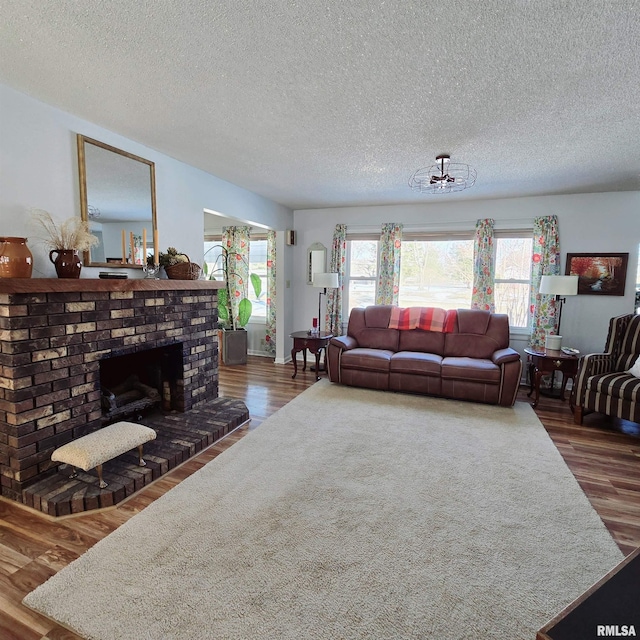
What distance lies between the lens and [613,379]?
134 inches

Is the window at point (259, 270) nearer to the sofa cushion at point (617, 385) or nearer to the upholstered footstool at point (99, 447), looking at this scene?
the upholstered footstool at point (99, 447)

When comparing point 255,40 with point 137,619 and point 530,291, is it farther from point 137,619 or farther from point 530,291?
point 530,291

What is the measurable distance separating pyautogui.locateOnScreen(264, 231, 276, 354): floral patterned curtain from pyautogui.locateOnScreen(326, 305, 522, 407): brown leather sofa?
165 cm

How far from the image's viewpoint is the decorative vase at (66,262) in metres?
2.35

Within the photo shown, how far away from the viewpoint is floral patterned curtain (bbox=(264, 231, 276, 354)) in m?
5.96

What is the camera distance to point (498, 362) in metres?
3.95

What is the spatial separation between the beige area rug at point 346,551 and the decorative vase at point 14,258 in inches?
63.9

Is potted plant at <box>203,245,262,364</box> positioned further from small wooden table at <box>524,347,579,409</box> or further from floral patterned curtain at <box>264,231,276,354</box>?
small wooden table at <box>524,347,579,409</box>

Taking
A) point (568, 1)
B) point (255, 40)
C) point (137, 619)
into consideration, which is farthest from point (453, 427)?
point (255, 40)

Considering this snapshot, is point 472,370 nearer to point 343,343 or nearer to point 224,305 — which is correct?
point 343,343

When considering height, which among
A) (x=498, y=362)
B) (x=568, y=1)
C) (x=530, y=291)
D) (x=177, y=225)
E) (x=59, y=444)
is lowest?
(x=59, y=444)

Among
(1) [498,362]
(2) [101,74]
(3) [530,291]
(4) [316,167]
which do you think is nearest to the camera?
(2) [101,74]

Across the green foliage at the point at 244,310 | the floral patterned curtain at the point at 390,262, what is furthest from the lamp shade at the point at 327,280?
the green foliage at the point at 244,310

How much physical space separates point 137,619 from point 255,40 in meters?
2.63
